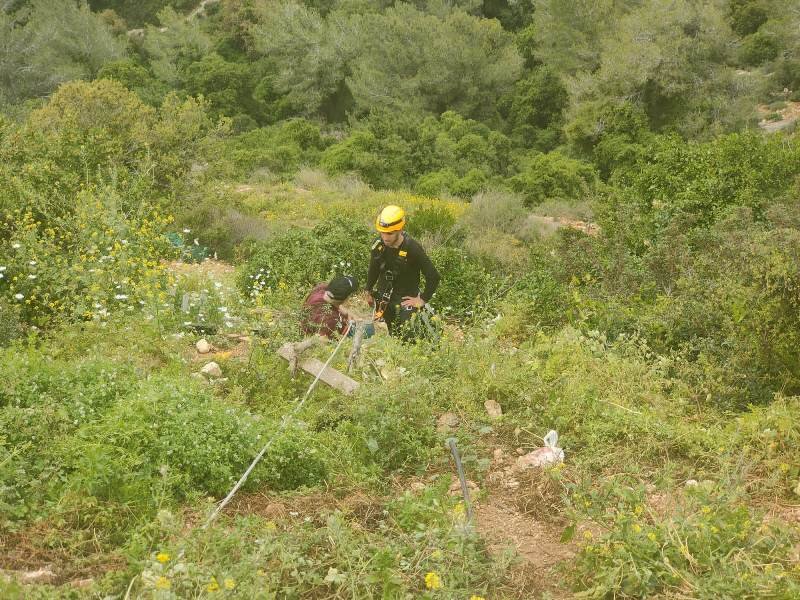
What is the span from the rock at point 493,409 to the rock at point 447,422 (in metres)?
0.23

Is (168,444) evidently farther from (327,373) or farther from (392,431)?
(327,373)

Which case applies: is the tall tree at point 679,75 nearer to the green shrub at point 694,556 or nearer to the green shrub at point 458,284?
the green shrub at point 458,284

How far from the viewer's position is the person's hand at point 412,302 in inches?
244

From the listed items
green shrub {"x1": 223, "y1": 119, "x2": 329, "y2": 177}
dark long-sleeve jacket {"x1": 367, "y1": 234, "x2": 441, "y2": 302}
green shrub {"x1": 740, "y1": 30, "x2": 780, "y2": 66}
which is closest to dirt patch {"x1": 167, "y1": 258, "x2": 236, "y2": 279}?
dark long-sleeve jacket {"x1": 367, "y1": 234, "x2": 441, "y2": 302}

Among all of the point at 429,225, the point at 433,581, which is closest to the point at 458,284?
the point at 429,225

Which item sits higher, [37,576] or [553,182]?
[37,576]

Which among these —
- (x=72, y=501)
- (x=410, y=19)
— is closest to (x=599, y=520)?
(x=72, y=501)

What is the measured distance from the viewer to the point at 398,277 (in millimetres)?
6246

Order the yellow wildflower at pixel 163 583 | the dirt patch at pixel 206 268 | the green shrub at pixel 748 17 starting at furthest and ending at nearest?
the green shrub at pixel 748 17
the dirt patch at pixel 206 268
the yellow wildflower at pixel 163 583

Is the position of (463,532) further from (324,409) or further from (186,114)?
(186,114)

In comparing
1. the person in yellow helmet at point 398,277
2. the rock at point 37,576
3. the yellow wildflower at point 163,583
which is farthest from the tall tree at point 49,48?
the yellow wildflower at point 163,583

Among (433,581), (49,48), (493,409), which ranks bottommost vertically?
(49,48)

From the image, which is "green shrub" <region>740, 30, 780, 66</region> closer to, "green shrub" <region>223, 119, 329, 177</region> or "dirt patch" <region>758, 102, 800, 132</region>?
"dirt patch" <region>758, 102, 800, 132</region>

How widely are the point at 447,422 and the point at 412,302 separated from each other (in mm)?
1451
